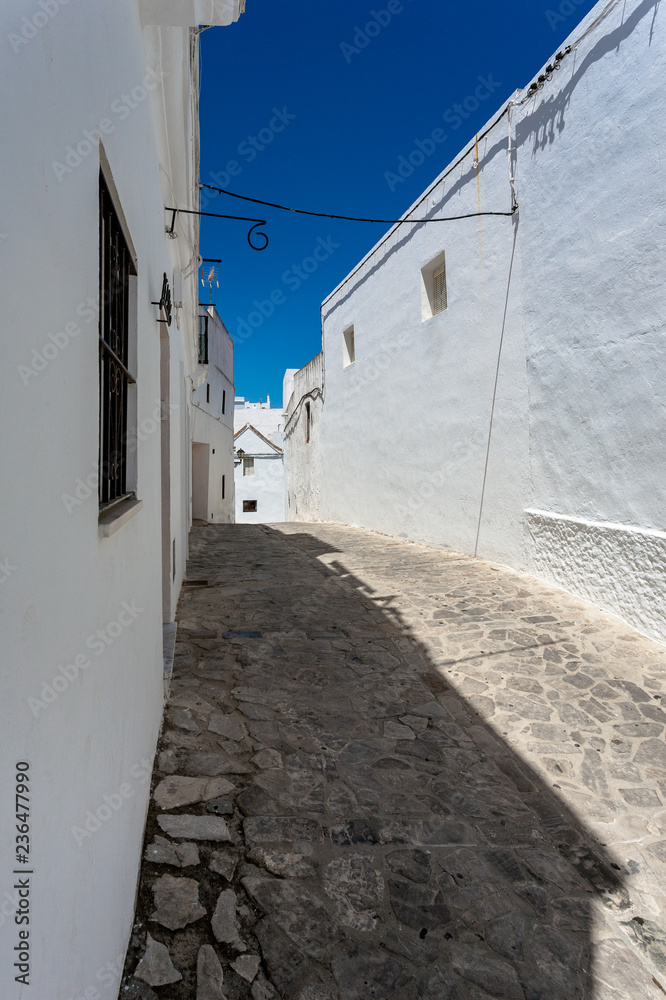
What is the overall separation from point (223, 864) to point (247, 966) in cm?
45

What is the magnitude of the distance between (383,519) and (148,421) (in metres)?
7.98

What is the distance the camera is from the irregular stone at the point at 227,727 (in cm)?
313

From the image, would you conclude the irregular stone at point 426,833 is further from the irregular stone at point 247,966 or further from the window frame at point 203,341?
the window frame at point 203,341

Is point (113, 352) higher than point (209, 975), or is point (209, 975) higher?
point (113, 352)

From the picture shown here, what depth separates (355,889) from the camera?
2148 mm

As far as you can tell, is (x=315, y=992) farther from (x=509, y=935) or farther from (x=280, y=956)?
(x=509, y=935)

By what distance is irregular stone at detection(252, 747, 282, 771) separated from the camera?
2879mm

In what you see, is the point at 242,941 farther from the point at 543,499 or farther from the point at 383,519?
the point at 383,519

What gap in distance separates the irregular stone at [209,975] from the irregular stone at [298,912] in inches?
9.6

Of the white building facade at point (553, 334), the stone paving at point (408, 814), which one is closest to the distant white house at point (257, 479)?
the white building facade at point (553, 334)

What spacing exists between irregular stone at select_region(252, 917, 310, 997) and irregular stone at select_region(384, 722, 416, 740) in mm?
1380

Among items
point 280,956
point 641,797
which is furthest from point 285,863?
point 641,797

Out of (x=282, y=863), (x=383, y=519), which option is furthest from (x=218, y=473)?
(x=282, y=863)

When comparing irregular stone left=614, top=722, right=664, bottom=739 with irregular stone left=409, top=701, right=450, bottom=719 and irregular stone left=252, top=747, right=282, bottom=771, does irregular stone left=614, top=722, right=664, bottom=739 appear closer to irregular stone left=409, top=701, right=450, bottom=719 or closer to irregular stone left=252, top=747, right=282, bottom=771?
irregular stone left=409, top=701, right=450, bottom=719
